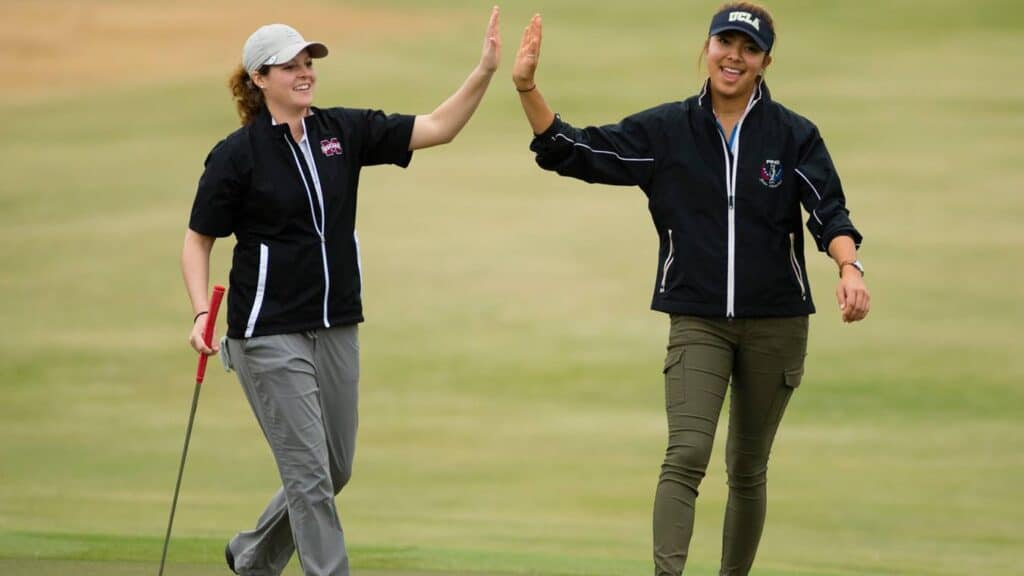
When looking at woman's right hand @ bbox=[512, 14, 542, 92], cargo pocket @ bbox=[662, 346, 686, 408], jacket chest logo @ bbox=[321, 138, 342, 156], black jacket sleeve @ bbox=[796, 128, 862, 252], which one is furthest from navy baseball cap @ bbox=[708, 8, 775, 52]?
jacket chest logo @ bbox=[321, 138, 342, 156]

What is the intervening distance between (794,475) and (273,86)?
13.6 feet

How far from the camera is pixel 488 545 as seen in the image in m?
7.14

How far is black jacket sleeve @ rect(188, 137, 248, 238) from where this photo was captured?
4.95m

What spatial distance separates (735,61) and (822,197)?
0.44m

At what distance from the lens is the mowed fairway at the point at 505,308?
25.1 feet

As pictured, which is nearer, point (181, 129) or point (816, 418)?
point (816, 418)

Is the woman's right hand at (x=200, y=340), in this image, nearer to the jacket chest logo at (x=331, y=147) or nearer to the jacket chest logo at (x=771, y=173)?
the jacket chest logo at (x=331, y=147)

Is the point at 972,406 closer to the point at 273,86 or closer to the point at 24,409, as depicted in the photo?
the point at 24,409

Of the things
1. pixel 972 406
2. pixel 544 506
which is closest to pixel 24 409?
pixel 544 506

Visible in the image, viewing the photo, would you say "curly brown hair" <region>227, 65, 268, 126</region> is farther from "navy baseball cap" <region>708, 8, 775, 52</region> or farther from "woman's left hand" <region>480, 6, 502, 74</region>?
"navy baseball cap" <region>708, 8, 775, 52</region>

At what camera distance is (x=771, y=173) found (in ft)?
16.4

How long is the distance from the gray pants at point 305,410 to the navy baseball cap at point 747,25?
132 cm

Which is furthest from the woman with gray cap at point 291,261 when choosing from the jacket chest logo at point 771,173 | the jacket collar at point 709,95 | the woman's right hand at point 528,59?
the jacket chest logo at point 771,173

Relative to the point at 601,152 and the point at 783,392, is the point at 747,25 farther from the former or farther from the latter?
the point at 783,392
